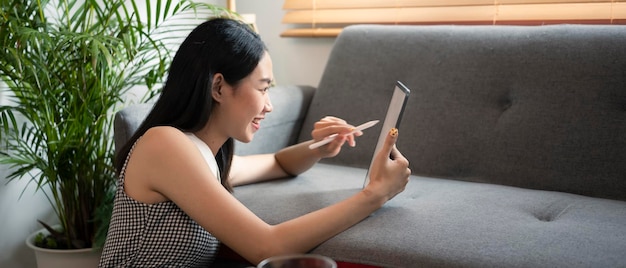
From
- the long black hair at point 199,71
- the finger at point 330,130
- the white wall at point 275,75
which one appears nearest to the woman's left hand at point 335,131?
the finger at point 330,130

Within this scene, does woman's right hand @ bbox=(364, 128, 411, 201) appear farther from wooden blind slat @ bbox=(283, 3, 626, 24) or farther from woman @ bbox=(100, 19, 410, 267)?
wooden blind slat @ bbox=(283, 3, 626, 24)

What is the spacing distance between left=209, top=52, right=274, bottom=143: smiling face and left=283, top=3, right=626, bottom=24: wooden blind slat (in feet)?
3.52

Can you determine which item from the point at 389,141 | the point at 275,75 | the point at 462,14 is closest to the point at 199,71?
the point at 389,141

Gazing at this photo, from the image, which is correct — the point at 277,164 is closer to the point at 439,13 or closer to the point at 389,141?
the point at 389,141

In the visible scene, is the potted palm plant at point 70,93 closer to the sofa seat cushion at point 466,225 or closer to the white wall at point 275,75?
the white wall at point 275,75

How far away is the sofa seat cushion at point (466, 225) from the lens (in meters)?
1.33

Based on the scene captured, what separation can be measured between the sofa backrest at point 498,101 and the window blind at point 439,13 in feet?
0.66

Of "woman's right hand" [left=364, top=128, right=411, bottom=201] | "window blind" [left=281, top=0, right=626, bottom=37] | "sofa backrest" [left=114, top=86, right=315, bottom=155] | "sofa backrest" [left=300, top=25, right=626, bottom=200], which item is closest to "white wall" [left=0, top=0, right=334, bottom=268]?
"window blind" [left=281, top=0, right=626, bottom=37]

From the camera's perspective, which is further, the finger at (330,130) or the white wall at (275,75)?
the white wall at (275,75)

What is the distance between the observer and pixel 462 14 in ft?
8.03

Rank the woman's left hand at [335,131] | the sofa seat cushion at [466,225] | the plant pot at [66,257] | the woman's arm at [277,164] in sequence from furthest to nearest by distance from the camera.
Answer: the plant pot at [66,257], the woman's arm at [277,164], the woman's left hand at [335,131], the sofa seat cushion at [466,225]

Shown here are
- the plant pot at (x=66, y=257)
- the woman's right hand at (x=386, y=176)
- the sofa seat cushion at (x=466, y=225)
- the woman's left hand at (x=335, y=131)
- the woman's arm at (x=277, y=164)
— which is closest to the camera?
the sofa seat cushion at (x=466, y=225)

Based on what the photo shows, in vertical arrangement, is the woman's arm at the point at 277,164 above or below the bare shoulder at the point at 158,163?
below

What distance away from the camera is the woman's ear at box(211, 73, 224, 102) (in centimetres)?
151
